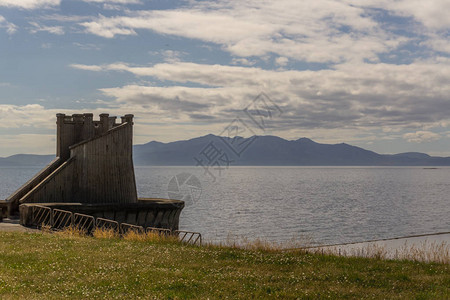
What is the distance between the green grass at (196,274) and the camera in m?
11.4

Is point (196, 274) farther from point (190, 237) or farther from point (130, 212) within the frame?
point (130, 212)

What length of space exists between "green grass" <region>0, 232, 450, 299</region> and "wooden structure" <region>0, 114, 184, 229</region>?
1298 cm

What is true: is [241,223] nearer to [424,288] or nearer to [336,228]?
[336,228]

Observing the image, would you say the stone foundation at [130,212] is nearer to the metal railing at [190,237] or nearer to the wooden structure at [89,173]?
the wooden structure at [89,173]

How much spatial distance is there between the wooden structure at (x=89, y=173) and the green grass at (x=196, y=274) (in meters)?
13.0

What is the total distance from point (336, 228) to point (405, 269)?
38705 millimetres

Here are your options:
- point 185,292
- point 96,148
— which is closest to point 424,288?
point 185,292

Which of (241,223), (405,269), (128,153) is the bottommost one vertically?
(241,223)

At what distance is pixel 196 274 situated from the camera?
13.1 m

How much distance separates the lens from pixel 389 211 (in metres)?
71.6

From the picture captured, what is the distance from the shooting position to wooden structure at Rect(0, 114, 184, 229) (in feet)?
99.5

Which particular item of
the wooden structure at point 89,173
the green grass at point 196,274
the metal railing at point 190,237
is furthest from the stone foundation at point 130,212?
the green grass at point 196,274

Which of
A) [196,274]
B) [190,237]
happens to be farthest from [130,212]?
[196,274]

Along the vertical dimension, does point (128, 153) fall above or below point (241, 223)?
above
